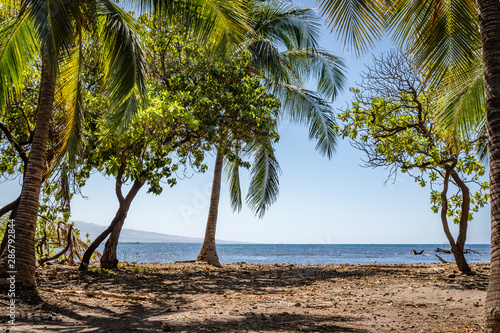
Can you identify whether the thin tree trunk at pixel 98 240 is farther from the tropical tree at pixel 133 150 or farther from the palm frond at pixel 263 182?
the palm frond at pixel 263 182

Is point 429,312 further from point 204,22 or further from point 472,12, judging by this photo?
point 204,22

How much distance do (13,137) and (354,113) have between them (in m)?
8.16

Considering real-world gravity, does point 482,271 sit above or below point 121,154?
below

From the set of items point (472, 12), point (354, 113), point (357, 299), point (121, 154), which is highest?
point (472, 12)

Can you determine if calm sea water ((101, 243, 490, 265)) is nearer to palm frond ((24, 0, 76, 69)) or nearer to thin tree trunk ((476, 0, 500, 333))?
palm frond ((24, 0, 76, 69))

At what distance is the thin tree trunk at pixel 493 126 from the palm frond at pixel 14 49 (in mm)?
6385

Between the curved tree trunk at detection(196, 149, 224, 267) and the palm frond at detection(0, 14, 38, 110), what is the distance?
7.53 metres

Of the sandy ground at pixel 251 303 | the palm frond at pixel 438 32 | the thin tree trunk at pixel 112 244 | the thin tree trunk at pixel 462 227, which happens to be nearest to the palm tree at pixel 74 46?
the sandy ground at pixel 251 303

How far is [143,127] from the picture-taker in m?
8.82

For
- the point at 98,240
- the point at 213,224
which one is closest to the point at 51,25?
the point at 98,240

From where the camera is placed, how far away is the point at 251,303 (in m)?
6.21

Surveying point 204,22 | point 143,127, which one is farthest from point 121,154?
point 204,22

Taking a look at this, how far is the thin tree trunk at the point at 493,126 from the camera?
12.3 feet

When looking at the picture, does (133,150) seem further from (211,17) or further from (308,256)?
(308,256)
